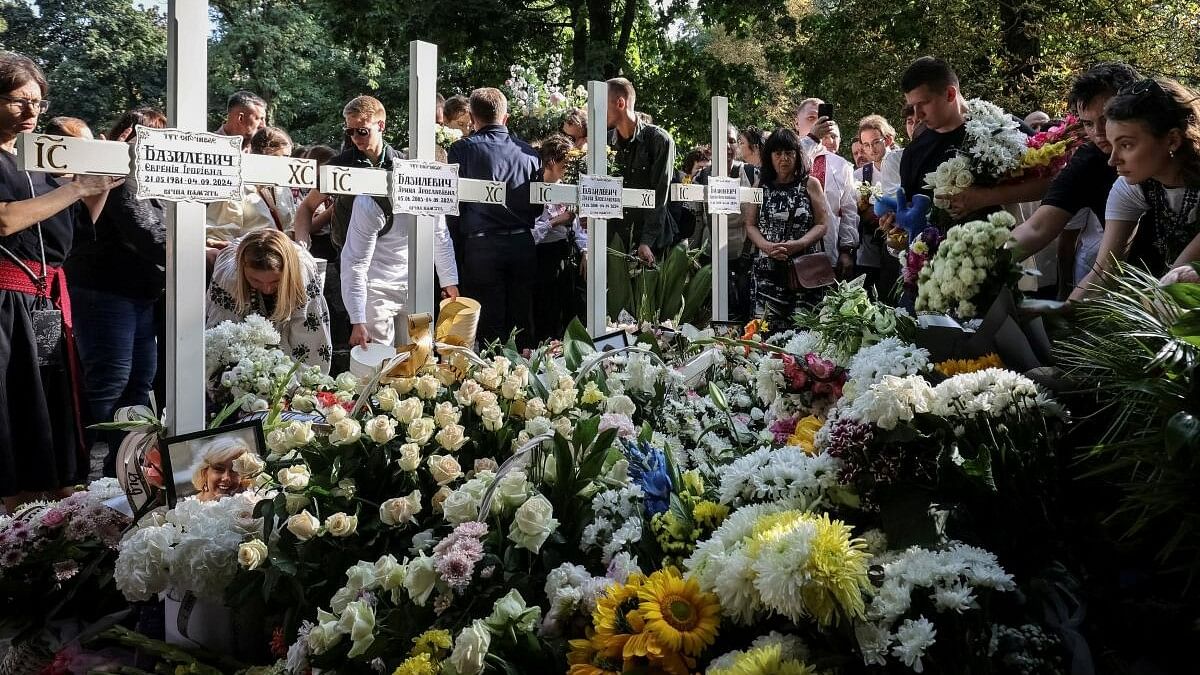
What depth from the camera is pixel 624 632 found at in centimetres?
152

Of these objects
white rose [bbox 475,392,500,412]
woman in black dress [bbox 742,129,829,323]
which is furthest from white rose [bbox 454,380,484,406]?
woman in black dress [bbox 742,129,829,323]

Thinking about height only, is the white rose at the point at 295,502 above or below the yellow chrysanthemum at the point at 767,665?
above

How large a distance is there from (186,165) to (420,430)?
1.04m

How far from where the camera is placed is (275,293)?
3742 mm

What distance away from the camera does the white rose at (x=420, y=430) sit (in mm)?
1991

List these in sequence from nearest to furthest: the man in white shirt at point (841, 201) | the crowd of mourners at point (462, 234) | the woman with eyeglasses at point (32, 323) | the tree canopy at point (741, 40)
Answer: the crowd of mourners at point (462, 234) → the woman with eyeglasses at point (32, 323) → the man in white shirt at point (841, 201) → the tree canopy at point (741, 40)

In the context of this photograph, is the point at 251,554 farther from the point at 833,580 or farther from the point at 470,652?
the point at 833,580

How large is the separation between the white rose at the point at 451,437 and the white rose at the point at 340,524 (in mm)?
225

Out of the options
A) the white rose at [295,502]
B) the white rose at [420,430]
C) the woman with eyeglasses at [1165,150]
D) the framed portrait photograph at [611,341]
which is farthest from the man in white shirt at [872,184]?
the white rose at [295,502]

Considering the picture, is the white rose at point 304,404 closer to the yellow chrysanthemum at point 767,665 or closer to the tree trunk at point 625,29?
the yellow chrysanthemum at point 767,665

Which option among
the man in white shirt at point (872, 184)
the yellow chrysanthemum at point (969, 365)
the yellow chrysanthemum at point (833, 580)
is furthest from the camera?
the man in white shirt at point (872, 184)

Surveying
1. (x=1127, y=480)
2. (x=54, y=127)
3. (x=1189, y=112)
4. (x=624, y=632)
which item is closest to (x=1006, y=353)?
(x=1127, y=480)

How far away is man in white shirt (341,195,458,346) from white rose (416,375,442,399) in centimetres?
178

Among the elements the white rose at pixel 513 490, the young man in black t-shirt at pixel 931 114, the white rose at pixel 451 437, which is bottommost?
the white rose at pixel 513 490
